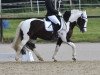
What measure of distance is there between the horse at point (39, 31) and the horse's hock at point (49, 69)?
1413 millimetres

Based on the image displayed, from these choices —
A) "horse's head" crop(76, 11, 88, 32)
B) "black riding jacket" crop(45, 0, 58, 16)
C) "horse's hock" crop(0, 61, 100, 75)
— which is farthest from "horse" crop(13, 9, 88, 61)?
"horse's hock" crop(0, 61, 100, 75)

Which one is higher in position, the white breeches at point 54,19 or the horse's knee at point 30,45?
the white breeches at point 54,19

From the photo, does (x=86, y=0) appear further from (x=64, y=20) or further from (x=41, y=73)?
(x=41, y=73)

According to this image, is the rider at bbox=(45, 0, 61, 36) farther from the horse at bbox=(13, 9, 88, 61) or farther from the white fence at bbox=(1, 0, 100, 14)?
the white fence at bbox=(1, 0, 100, 14)

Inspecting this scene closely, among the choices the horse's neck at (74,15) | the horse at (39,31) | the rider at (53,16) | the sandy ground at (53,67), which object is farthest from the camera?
the horse's neck at (74,15)

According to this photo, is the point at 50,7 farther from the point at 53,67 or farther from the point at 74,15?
the point at 53,67

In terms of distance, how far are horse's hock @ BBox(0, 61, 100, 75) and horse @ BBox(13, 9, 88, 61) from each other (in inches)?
55.6

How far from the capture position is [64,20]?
15820 mm

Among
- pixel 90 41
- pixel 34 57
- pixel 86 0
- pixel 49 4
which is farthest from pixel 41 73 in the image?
pixel 86 0

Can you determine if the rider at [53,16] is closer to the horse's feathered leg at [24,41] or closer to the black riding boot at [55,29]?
the black riding boot at [55,29]

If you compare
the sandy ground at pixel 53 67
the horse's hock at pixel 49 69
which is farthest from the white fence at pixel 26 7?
the horse's hock at pixel 49 69

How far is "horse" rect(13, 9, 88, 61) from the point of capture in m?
15.5

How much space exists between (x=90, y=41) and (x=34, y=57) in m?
6.99

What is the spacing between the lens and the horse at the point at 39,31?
1554 cm
